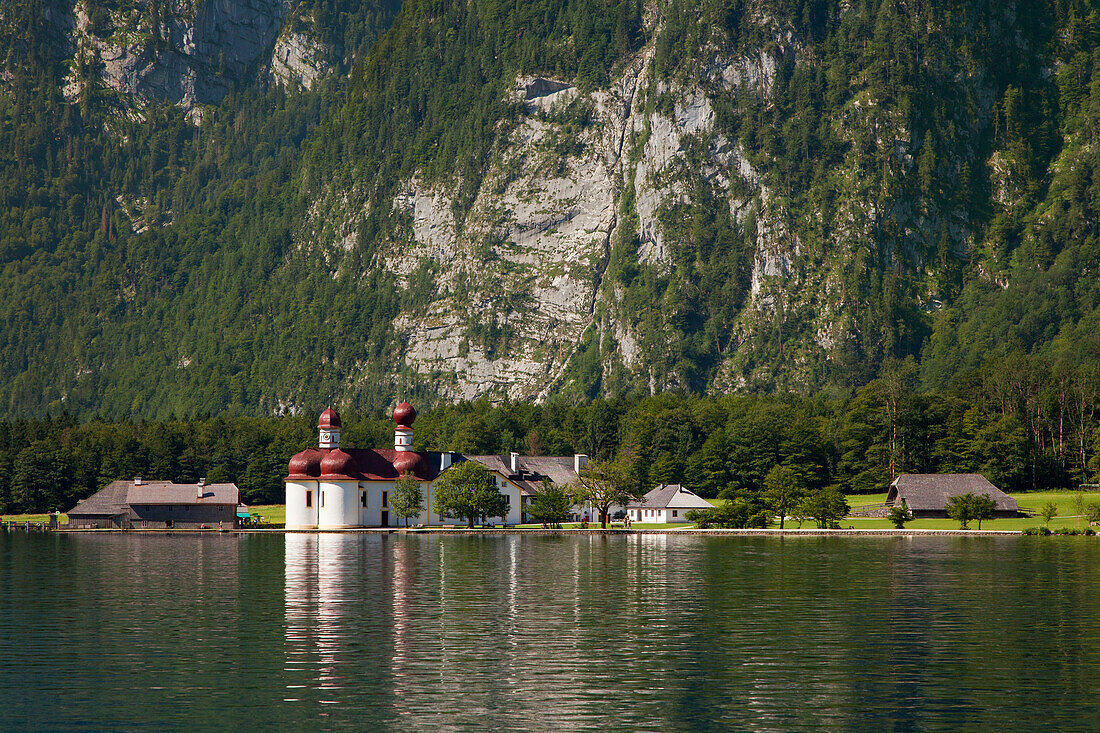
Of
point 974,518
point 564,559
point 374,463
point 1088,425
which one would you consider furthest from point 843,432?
point 564,559

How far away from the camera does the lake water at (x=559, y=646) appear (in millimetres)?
41344

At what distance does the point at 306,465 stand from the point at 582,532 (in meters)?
40.3

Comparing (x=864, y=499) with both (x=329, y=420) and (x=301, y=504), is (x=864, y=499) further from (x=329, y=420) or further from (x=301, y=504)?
(x=301, y=504)

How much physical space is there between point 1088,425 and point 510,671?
Answer: 16001 cm

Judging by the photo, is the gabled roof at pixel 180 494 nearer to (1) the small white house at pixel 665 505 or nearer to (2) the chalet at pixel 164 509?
(2) the chalet at pixel 164 509

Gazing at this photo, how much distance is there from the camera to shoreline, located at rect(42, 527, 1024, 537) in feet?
472

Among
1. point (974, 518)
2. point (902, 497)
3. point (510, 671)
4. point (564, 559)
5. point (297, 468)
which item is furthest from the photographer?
point (297, 468)

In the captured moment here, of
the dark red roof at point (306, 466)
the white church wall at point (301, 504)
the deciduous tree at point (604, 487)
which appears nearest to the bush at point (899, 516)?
the deciduous tree at point (604, 487)

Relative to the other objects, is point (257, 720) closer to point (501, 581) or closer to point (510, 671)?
point (510, 671)

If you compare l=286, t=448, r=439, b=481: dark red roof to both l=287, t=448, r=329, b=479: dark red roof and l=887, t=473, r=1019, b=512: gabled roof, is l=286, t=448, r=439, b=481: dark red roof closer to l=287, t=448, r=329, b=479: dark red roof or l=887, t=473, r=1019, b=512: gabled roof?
l=287, t=448, r=329, b=479: dark red roof

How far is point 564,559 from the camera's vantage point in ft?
348

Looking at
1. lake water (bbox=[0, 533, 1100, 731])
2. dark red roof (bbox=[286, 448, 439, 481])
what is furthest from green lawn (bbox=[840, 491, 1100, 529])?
dark red roof (bbox=[286, 448, 439, 481])

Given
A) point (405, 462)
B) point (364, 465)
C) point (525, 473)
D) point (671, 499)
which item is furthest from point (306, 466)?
point (671, 499)

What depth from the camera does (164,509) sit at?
18838 cm
